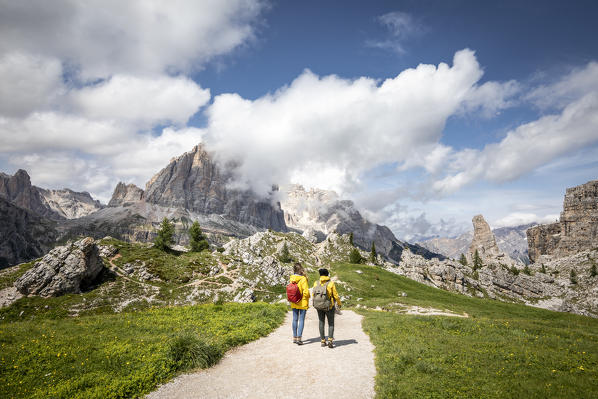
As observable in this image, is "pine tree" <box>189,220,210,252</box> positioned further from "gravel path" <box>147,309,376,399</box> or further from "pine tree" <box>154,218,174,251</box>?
"gravel path" <box>147,309,376,399</box>

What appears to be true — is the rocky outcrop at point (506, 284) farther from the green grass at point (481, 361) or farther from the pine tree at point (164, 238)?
the pine tree at point (164, 238)

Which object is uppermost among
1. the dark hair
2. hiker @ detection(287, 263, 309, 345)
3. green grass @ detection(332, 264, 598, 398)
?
the dark hair

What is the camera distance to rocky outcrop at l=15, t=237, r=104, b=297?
4572cm

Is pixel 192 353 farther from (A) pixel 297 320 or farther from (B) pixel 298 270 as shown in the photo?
(B) pixel 298 270

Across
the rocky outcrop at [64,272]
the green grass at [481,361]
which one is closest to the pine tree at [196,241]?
the rocky outcrop at [64,272]

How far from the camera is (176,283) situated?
57594mm

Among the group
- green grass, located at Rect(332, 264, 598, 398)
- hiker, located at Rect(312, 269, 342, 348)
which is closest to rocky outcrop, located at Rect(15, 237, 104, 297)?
hiker, located at Rect(312, 269, 342, 348)

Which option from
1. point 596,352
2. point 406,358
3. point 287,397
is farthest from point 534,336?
point 287,397

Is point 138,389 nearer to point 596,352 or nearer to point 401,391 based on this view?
point 401,391

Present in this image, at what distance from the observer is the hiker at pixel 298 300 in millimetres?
14266

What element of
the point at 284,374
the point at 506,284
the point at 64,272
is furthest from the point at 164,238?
the point at 506,284

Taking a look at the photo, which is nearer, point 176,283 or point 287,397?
point 287,397

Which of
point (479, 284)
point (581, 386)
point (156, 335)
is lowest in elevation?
point (479, 284)

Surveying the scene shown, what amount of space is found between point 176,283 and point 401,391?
58591mm
